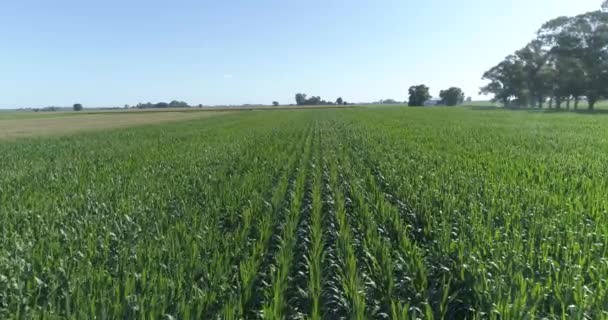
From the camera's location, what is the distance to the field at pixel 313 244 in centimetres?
366

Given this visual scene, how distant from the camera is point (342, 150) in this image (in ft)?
55.9

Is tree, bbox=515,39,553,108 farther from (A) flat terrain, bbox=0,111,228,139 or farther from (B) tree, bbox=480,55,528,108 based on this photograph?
(A) flat terrain, bbox=0,111,228,139

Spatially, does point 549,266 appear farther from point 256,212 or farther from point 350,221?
point 256,212

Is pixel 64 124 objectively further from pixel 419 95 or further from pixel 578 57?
pixel 419 95

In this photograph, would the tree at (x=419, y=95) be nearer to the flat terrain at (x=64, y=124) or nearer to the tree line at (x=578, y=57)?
the tree line at (x=578, y=57)

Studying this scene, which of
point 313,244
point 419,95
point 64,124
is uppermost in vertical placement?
point 419,95

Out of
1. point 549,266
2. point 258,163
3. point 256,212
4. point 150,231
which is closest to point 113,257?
point 150,231

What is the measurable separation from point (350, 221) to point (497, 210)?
240cm

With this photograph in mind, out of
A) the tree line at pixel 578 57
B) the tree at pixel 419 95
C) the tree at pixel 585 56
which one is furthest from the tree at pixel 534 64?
the tree at pixel 419 95

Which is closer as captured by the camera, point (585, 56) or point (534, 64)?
point (585, 56)

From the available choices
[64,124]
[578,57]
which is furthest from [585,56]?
[64,124]

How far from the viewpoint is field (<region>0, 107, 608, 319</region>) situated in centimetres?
366

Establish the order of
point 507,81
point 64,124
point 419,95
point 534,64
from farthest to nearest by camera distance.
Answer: point 419,95 → point 507,81 → point 534,64 → point 64,124

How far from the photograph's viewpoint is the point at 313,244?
543 centimetres
